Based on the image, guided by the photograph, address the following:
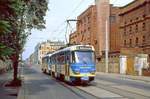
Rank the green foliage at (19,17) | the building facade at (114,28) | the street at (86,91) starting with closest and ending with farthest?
the green foliage at (19,17) → the street at (86,91) → the building facade at (114,28)

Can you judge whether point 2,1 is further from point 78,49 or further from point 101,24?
point 101,24

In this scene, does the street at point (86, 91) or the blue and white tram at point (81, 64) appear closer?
the street at point (86, 91)

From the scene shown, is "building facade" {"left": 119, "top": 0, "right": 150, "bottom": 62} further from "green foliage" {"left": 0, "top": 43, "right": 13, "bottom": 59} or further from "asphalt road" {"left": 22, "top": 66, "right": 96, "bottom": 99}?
"green foliage" {"left": 0, "top": 43, "right": 13, "bottom": 59}

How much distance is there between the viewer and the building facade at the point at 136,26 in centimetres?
7725

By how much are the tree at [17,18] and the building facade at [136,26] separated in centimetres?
4796

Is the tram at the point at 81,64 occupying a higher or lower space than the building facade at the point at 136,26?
lower

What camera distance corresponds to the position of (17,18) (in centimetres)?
1920

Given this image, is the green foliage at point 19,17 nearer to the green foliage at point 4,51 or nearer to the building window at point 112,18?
the green foliage at point 4,51

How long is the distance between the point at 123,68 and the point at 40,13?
43.7 meters

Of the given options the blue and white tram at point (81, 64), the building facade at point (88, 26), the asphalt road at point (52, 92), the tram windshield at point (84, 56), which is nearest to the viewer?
the asphalt road at point (52, 92)

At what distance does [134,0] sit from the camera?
8544 centimetres

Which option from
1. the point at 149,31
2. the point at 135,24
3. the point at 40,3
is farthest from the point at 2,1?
the point at 135,24

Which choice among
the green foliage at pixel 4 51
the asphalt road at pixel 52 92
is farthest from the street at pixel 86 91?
the green foliage at pixel 4 51

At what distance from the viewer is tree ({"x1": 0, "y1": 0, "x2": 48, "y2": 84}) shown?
13.8 m
